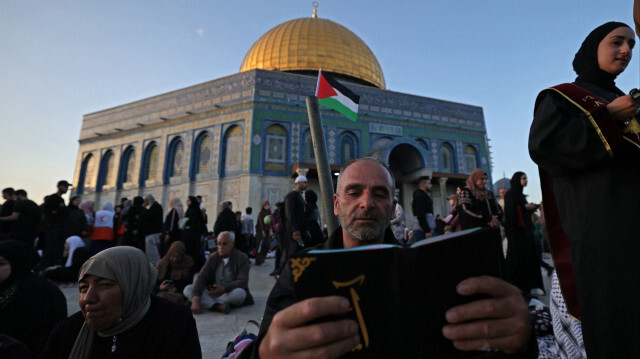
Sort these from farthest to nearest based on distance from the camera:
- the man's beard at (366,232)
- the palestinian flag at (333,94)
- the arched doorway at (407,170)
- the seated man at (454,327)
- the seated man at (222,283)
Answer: the arched doorway at (407,170)
the seated man at (222,283)
the palestinian flag at (333,94)
the man's beard at (366,232)
the seated man at (454,327)

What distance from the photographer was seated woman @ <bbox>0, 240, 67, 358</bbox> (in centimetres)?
213

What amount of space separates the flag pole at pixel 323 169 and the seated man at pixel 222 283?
2.23 m

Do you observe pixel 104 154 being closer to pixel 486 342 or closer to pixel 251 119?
pixel 251 119

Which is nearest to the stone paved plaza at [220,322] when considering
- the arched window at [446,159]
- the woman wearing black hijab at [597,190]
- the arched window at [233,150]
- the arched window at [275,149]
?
the woman wearing black hijab at [597,190]

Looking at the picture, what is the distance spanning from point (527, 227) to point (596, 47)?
129 inches

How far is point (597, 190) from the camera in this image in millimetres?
1429

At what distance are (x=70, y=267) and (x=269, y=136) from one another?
42.7ft

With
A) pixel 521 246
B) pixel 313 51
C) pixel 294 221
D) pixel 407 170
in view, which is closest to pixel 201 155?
pixel 313 51

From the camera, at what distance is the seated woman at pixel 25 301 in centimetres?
213

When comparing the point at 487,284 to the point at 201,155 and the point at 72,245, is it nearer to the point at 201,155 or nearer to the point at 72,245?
the point at 72,245

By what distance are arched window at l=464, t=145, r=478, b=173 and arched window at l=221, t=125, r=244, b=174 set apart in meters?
13.7

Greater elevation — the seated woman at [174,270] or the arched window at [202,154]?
the arched window at [202,154]

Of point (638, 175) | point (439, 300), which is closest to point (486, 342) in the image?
point (439, 300)

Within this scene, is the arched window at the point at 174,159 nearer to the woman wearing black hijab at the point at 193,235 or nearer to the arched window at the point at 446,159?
the woman wearing black hijab at the point at 193,235
